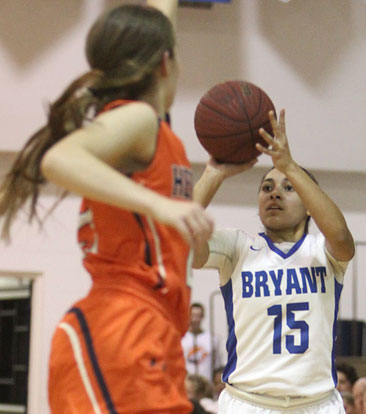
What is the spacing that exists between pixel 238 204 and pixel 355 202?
4.75 ft

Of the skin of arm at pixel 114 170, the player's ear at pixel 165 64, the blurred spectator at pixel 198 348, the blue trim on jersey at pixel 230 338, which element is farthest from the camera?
the blurred spectator at pixel 198 348

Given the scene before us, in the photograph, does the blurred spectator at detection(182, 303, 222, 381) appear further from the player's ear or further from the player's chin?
the player's ear

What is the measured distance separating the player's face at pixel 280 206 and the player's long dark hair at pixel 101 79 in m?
1.66

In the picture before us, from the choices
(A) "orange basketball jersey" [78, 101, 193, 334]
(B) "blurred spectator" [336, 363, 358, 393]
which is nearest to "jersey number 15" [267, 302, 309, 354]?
(A) "orange basketball jersey" [78, 101, 193, 334]

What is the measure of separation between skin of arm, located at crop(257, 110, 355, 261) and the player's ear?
120 cm

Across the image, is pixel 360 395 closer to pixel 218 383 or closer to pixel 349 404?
pixel 349 404

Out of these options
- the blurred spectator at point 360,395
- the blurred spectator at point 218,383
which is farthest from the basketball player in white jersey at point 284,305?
the blurred spectator at point 218,383

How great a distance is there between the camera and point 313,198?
134 inches

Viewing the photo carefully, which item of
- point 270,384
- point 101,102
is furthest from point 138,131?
point 270,384

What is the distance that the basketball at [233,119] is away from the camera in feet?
10.5

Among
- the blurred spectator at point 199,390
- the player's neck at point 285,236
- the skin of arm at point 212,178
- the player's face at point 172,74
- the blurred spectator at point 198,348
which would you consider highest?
the player's face at point 172,74

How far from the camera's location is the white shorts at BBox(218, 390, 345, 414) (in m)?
3.44

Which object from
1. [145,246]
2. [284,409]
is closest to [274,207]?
[284,409]

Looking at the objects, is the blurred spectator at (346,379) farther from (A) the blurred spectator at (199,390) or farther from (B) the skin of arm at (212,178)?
(B) the skin of arm at (212,178)
